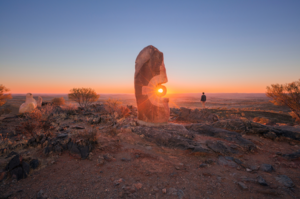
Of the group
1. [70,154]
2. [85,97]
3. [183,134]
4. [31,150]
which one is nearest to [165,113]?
[183,134]

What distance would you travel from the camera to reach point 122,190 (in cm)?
320

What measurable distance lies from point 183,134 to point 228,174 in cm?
256

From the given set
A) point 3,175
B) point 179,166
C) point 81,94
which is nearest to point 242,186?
point 179,166

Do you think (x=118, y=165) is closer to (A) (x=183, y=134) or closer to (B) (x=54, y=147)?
(B) (x=54, y=147)

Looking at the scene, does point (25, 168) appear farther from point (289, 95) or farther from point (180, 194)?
point (289, 95)

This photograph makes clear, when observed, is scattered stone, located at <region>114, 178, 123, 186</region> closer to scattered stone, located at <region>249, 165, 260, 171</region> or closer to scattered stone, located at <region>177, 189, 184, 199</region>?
scattered stone, located at <region>177, 189, 184, 199</region>

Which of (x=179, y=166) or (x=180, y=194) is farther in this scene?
(x=179, y=166)

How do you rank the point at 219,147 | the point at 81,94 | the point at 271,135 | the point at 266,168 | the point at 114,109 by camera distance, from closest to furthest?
the point at 266,168, the point at 219,147, the point at 271,135, the point at 114,109, the point at 81,94

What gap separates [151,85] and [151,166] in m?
4.71

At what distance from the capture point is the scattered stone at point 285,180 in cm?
328

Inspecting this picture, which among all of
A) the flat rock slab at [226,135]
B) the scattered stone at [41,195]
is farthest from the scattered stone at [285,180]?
the scattered stone at [41,195]

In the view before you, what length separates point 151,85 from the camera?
7.88 metres

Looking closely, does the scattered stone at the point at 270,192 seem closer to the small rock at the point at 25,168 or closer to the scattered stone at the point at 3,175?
the small rock at the point at 25,168

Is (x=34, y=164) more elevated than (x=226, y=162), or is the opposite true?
(x=34, y=164)
